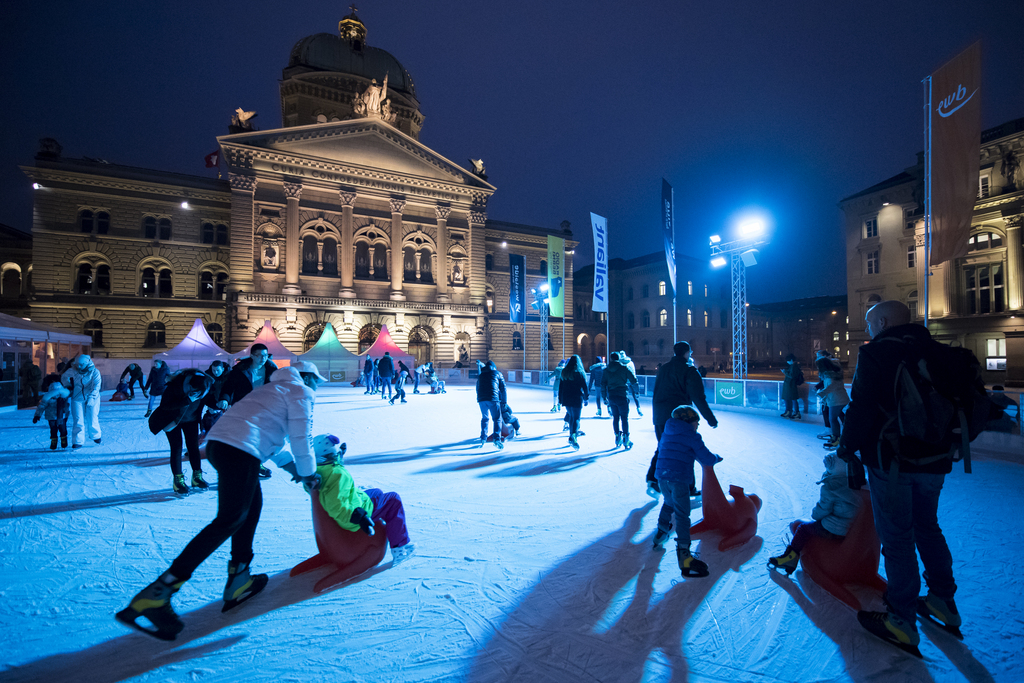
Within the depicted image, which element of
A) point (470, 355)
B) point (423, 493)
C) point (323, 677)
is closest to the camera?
point (323, 677)

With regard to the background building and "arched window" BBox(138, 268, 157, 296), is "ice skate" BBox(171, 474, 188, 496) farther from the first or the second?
"arched window" BBox(138, 268, 157, 296)

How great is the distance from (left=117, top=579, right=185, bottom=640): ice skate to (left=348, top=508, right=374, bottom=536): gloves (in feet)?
3.62

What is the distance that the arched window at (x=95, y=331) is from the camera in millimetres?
30781

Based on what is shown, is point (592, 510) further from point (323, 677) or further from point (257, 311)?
point (257, 311)

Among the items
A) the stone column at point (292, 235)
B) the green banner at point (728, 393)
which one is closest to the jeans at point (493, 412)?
the green banner at point (728, 393)

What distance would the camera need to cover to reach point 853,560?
10.9ft

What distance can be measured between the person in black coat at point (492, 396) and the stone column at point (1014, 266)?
105 ft

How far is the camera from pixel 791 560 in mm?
3561

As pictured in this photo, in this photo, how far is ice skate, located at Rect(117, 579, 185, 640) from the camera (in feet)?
9.02

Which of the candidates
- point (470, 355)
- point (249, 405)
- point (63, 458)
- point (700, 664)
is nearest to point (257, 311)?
point (470, 355)

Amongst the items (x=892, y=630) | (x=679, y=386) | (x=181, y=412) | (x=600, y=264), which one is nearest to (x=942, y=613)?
(x=892, y=630)

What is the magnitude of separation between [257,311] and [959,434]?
117 ft

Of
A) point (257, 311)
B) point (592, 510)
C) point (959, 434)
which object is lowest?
point (592, 510)

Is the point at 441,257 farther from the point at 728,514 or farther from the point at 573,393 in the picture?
the point at 728,514
